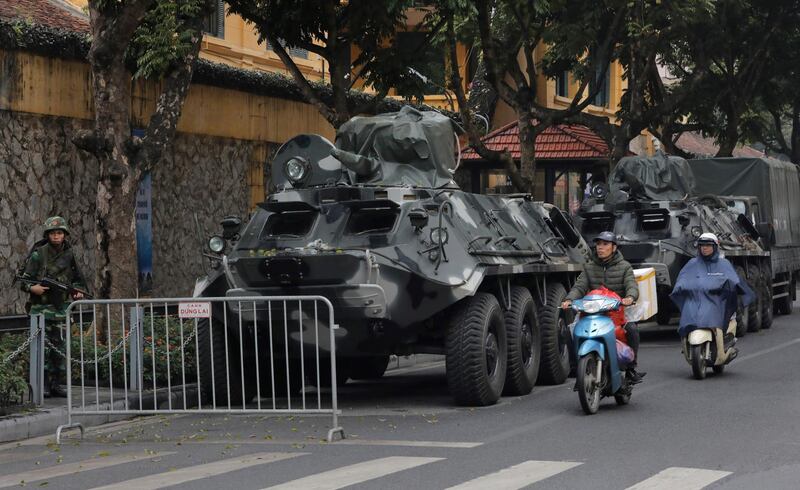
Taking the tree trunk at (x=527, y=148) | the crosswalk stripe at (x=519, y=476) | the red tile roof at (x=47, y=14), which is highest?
the red tile roof at (x=47, y=14)

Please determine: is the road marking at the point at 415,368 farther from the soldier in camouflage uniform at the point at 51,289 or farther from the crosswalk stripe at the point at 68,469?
the crosswalk stripe at the point at 68,469

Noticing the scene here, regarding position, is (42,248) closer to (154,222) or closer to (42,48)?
(42,48)

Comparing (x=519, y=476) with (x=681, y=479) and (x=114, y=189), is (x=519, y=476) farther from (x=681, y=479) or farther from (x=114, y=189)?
(x=114, y=189)

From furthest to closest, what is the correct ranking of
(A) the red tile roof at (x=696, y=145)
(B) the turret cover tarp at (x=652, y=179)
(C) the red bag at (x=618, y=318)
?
(A) the red tile roof at (x=696, y=145) < (B) the turret cover tarp at (x=652, y=179) < (C) the red bag at (x=618, y=318)

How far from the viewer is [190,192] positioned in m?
22.5

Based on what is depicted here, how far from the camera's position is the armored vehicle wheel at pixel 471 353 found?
43.5ft

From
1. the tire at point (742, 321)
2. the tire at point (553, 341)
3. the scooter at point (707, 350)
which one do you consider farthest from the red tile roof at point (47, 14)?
the tire at point (742, 321)

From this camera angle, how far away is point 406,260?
13.2 m

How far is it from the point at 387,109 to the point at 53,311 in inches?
626

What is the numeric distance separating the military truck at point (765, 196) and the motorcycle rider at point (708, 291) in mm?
10965

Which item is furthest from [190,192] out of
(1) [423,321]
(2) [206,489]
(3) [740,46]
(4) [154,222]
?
(3) [740,46]

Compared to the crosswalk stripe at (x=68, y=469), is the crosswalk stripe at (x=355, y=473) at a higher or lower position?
lower

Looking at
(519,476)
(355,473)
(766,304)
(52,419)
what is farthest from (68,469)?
(766,304)

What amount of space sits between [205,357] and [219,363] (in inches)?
6.2
